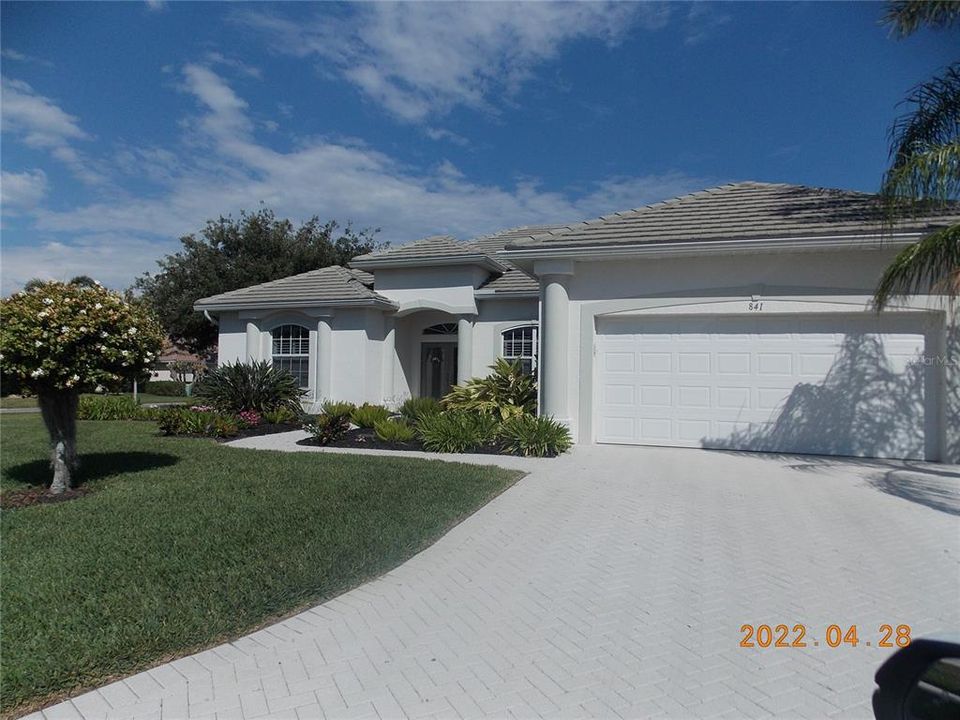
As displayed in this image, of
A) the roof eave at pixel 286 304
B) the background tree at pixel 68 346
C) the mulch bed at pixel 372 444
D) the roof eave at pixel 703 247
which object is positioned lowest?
the mulch bed at pixel 372 444

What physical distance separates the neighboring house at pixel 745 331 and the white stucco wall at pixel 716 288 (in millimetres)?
20

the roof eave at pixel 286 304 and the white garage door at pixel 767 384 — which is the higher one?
the roof eave at pixel 286 304

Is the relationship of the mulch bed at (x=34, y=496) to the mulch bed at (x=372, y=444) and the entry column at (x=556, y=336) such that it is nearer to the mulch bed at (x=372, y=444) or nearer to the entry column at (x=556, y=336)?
the mulch bed at (x=372, y=444)

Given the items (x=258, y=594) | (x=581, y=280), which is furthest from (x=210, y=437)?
(x=258, y=594)

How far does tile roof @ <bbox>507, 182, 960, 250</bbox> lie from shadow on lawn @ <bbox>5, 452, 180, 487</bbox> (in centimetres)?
728

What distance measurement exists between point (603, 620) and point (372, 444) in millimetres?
8126

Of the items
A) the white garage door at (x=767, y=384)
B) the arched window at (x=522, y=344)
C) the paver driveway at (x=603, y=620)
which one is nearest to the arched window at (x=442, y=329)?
the arched window at (x=522, y=344)

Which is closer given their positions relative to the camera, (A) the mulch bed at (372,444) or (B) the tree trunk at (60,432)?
(B) the tree trunk at (60,432)

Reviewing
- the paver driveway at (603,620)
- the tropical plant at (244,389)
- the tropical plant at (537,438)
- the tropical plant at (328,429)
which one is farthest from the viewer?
the tropical plant at (244,389)

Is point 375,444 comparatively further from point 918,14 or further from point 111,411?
point 918,14

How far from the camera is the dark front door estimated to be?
18609mm

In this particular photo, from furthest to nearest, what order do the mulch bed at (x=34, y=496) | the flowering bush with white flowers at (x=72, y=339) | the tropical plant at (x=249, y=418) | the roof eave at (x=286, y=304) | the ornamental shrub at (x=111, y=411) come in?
the ornamental shrub at (x=111, y=411)
the roof eave at (x=286, y=304)
the tropical plant at (x=249, y=418)
the mulch bed at (x=34, y=496)
the flowering bush with white flowers at (x=72, y=339)

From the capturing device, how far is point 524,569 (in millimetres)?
5145

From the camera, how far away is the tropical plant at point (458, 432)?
35.7 feet
